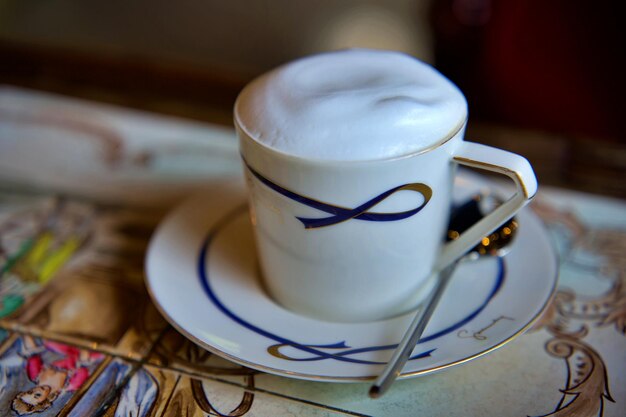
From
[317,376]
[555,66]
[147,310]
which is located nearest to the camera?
[317,376]

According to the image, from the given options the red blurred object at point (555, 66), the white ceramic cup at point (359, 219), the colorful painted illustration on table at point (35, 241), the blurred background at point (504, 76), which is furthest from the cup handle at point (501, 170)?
the red blurred object at point (555, 66)

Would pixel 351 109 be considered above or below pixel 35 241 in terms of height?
above

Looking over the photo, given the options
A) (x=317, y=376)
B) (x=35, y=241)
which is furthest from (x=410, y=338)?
(x=35, y=241)

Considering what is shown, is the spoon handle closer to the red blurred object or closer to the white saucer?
the white saucer

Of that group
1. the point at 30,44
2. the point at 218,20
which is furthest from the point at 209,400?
the point at 218,20

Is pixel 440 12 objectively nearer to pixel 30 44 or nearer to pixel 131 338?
pixel 30 44

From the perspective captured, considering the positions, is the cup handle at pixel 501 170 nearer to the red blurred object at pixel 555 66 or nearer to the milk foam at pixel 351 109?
the milk foam at pixel 351 109

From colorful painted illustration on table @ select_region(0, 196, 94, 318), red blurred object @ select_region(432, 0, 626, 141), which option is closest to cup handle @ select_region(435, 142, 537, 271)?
colorful painted illustration on table @ select_region(0, 196, 94, 318)

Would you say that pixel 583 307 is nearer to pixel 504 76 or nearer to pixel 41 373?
pixel 41 373
